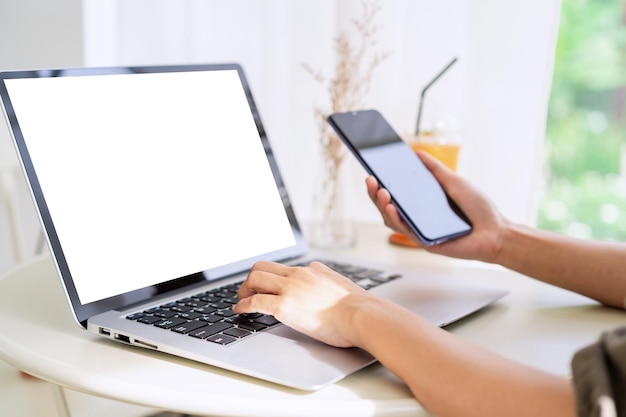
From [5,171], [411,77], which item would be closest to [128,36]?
[5,171]

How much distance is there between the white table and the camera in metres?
0.55

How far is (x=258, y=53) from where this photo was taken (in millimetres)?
1624

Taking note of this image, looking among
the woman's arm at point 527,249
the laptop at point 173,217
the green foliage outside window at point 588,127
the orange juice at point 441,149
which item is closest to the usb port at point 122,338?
the laptop at point 173,217

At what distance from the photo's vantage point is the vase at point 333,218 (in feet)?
3.77

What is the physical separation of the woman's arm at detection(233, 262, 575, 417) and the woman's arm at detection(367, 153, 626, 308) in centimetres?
26

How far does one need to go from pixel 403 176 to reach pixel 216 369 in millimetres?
430

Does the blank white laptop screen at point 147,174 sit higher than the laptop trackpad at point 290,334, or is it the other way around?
the blank white laptop screen at point 147,174

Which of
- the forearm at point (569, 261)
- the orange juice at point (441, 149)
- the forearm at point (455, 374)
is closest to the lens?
the forearm at point (455, 374)

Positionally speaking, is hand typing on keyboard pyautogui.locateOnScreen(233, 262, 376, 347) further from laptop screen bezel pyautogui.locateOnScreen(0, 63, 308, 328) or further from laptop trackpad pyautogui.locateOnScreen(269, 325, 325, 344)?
laptop screen bezel pyautogui.locateOnScreen(0, 63, 308, 328)

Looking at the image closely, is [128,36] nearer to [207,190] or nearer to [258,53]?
[258,53]

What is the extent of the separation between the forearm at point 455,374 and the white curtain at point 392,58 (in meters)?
0.73

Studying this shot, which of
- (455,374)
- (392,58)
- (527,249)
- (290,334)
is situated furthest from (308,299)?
(392,58)

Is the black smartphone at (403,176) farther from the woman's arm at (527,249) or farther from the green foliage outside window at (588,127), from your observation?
the green foliage outside window at (588,127)

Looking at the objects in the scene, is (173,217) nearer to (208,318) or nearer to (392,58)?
(208,318)
